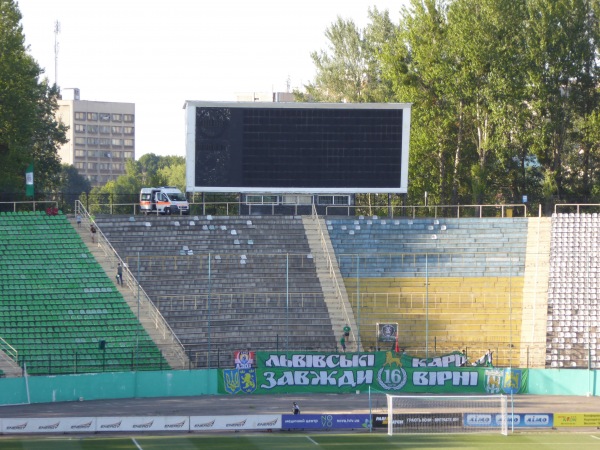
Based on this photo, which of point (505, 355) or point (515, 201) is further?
point (515, 201)

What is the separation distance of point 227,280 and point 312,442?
738 inches

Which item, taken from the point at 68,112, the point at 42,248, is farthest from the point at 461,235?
the point at 68,112

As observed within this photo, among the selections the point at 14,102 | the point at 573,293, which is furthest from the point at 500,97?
the point at 14,102

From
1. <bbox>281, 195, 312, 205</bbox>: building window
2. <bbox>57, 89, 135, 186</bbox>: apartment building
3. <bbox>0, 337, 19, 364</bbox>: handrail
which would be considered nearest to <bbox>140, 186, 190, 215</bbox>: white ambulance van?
<bbox>281, 195, 312, 205</bbox>: building window

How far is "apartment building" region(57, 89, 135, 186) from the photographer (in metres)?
172

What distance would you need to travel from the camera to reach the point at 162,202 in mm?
61062

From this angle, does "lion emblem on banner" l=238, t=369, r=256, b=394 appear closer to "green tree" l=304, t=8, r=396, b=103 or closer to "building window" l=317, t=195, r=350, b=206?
"building window" l=317, t=195, r=350, b=206

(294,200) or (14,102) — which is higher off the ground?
(14,102)

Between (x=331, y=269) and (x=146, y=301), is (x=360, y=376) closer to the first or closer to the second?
(x=331, y=269)

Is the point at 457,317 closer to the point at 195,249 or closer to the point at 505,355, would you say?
the point at 505,355

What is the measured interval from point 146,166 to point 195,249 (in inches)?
5140

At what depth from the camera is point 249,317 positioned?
5059 cm

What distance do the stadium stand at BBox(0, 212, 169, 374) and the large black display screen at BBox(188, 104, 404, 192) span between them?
900 centimetres

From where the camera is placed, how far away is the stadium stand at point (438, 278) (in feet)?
168
